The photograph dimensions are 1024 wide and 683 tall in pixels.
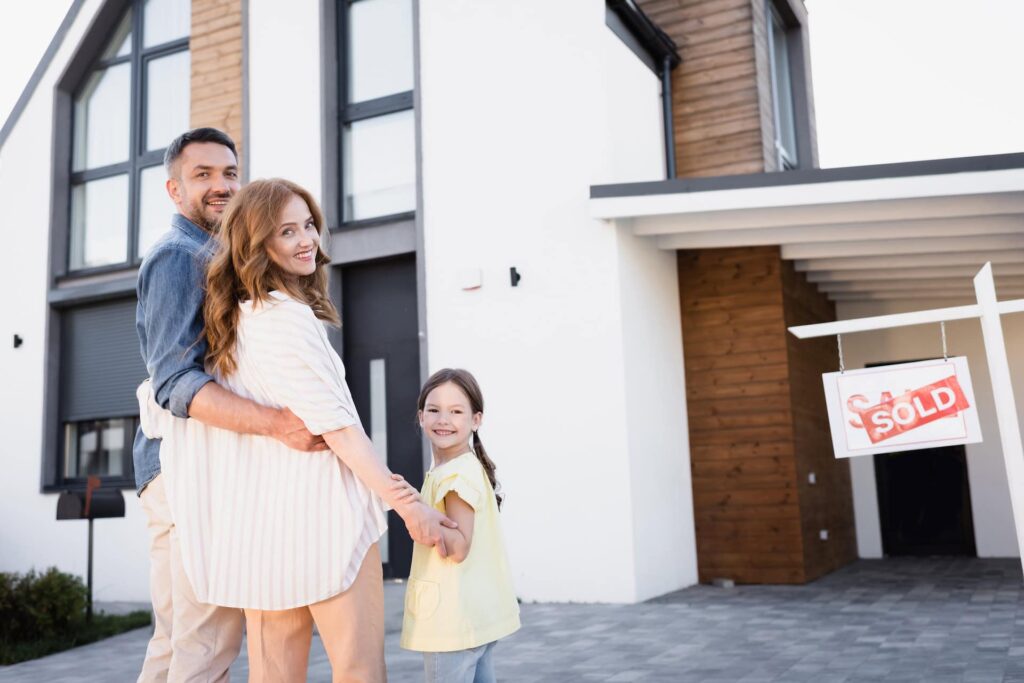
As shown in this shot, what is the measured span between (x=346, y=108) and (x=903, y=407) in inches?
240

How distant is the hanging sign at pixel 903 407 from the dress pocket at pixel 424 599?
2.15 metres

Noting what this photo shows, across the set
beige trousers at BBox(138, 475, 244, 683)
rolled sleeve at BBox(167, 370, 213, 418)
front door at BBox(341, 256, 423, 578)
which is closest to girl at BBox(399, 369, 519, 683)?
beige trousers at BBox(138, 475, 244, 683)

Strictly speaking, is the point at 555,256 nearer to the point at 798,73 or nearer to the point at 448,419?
the point at 448,419

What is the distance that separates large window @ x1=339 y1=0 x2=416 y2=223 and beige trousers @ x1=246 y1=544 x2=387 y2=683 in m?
6.27

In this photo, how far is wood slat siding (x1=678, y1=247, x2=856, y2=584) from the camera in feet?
24.5

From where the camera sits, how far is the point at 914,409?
149 inches

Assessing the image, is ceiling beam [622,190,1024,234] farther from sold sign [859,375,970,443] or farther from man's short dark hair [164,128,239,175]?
man's short dark hair [164,128,239,175]

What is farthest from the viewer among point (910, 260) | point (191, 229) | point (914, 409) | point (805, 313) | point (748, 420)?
point (805, 313)

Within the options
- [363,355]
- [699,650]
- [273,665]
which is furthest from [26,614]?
[273,665]

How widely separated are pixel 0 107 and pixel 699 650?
9.93 metres

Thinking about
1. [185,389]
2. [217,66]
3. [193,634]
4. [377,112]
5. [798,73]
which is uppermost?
[798,73]

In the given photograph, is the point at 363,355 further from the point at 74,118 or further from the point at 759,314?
the point at 74,118

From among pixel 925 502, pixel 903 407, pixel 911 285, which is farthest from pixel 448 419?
pixel 925 502

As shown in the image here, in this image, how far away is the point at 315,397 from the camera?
183cm
